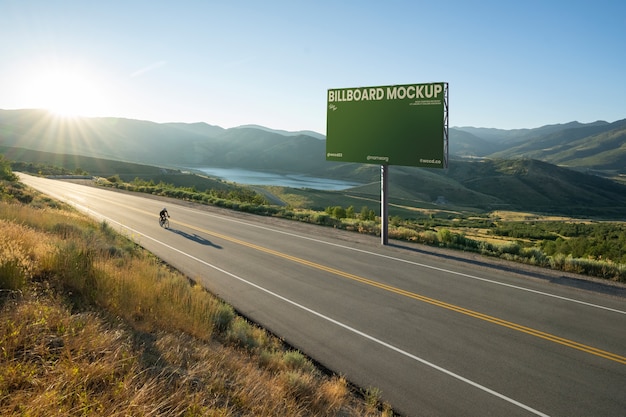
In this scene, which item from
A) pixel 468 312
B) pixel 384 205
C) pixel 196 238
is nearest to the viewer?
pixel 468 312

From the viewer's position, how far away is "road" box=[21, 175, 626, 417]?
25.1ft

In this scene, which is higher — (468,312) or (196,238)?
(196,238)

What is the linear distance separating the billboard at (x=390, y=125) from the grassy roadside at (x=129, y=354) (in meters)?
12.9

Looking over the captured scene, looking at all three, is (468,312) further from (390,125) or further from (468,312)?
(390,125)

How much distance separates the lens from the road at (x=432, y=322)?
7652 mm

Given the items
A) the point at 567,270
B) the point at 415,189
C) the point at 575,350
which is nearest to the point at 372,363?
the point at 575,350

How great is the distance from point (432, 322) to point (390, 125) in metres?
11.7

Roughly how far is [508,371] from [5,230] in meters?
12.8

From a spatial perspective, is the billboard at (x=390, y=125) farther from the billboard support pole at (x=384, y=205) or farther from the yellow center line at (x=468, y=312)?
the yellow center line at (x=468, y=312)

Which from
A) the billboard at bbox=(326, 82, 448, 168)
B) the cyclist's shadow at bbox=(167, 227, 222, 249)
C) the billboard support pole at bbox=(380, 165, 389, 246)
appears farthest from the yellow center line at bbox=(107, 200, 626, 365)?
the billboard at bbox=(326, 82, 448, 168)

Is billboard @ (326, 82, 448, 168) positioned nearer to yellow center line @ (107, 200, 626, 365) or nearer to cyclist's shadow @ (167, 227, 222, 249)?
yellow center line @ (107, 200, 626, 365)

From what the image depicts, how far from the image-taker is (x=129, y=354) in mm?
5000

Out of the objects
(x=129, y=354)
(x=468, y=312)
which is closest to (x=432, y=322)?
(x=468, y=312)

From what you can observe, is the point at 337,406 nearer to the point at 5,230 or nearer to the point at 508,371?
the point at 508,371
